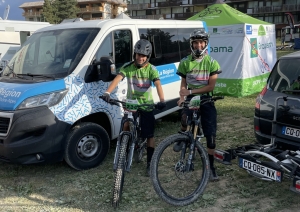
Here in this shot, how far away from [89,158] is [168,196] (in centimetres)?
157

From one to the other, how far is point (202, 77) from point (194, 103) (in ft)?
1.29

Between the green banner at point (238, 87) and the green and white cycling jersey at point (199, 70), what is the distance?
6475 mm

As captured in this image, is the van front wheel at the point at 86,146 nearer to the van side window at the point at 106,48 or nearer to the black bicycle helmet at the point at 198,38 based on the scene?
the van side window at the point at 106,48

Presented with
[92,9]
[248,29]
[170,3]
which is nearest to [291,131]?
[248,29]

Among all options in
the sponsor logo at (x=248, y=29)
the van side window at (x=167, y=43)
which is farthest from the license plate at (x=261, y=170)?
the sponsor logo at (x=248, y=29)

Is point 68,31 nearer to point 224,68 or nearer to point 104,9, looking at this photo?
point 224,68

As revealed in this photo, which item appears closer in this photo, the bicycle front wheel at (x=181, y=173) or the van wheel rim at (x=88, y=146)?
the bicycle front wheel at (x=181, y=173)

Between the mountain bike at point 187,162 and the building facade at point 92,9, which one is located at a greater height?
the building facade at point 92,9

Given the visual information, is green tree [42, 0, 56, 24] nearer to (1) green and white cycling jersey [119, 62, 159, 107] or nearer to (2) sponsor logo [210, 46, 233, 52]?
(2) sponsor logo [210, 46, 233, 52]

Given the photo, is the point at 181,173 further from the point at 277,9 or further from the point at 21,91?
the point at 277,9

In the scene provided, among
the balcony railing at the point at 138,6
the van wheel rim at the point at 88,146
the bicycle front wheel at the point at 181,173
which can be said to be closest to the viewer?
Answer: the bicycle front wheel at the point at 181,173

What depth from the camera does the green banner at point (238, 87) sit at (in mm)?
10250

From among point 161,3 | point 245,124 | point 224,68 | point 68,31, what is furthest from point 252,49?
point 161,3

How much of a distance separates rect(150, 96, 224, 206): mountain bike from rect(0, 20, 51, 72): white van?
9708 mm
